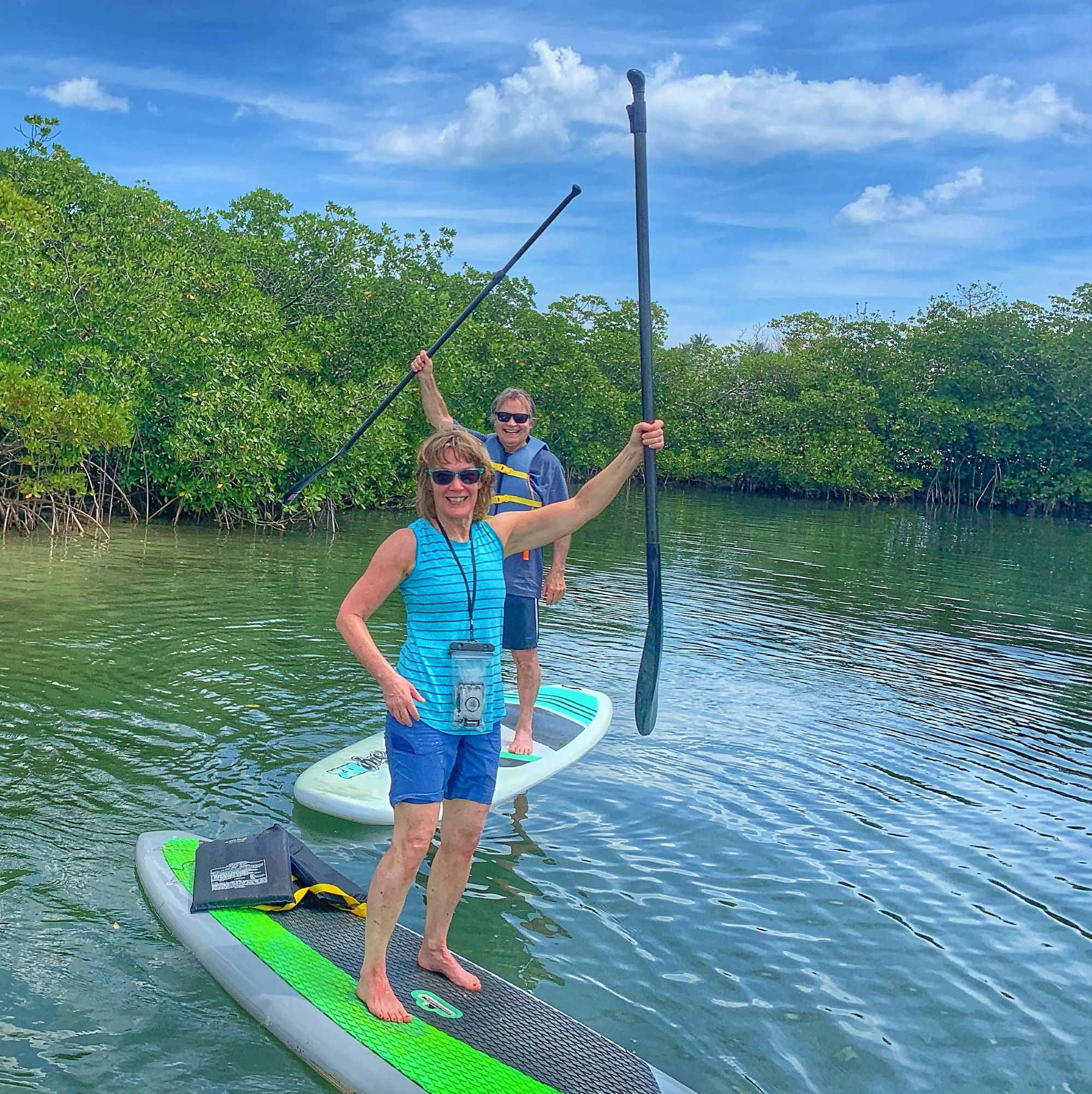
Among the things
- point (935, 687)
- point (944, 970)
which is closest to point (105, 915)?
point (944, 970)

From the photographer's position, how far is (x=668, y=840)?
5926 mm

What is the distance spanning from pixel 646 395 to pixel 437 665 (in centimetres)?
141

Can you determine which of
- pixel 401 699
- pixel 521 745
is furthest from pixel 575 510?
pixel 521 745

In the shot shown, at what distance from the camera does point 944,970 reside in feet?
15.2

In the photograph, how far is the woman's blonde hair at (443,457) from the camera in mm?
3787

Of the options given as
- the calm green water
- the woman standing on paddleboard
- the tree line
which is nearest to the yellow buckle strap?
the calm green water

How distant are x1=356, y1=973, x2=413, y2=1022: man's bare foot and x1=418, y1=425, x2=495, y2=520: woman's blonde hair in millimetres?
1611

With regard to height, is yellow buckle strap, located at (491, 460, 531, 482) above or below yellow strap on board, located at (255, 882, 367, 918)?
above

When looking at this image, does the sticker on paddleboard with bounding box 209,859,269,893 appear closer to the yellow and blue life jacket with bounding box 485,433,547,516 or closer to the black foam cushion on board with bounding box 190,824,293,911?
the black foam cushion on board with bounding box 190,824,293,911

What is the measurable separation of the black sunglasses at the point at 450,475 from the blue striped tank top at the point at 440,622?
6.5 inches

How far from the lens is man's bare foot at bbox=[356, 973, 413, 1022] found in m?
3.70

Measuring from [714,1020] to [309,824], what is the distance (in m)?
2.56

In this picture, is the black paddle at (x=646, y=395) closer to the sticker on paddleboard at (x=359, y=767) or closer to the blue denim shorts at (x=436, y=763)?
the blue denim shorts at (x=436, y=763)

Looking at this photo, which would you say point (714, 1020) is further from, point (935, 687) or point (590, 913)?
point (935, 687)
